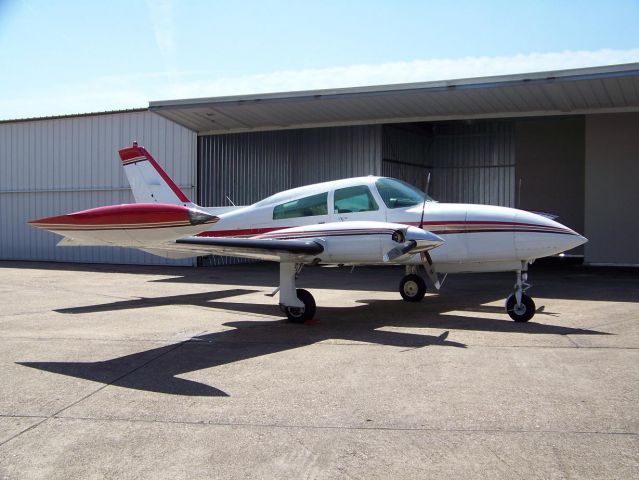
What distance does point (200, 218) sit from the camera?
693cm

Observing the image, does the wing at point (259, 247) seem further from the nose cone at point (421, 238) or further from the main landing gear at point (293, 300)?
the nose cone at point (421, 238)

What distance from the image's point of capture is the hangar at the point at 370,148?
59.5ft

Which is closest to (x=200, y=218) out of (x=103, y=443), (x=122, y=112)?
(x=103, y=443)

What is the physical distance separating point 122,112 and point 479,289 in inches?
623

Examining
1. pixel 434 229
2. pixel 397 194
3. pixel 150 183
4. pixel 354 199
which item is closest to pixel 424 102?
pixel 150 183

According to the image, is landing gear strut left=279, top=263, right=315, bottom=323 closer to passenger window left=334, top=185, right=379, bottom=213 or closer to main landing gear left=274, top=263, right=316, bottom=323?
main landing gear left=274, top=263, right=316, bottom=323

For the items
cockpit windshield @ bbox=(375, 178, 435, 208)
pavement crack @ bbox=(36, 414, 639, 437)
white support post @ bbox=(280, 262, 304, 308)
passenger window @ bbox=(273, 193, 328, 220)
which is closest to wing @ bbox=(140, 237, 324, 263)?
white support post @ bbox=(280, 262, 304, 308)

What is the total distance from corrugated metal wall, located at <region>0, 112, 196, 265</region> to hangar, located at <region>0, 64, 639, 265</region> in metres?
0.05

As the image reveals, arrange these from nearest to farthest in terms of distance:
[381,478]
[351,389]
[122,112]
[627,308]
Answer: [381,478] → [351,389] → [627,308] → [122,112]

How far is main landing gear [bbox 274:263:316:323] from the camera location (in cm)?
973

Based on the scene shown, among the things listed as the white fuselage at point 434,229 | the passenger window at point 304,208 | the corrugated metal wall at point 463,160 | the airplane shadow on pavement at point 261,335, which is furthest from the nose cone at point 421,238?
the corrugated metal wall at point 463,160

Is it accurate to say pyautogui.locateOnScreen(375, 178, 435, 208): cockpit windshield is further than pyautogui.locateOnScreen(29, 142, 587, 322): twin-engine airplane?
Yes

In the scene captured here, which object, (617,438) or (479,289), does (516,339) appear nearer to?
(617,438)

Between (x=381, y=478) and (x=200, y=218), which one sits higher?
(x=200, y=218)
